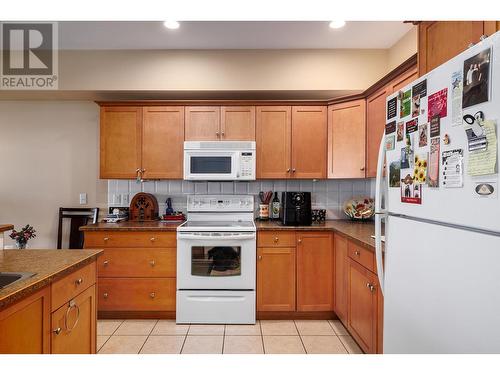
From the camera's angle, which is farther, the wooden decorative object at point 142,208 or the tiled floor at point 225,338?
the wooden decorative object at point 142,208

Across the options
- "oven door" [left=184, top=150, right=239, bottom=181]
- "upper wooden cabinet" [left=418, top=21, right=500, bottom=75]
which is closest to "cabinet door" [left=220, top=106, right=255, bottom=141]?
"oven door" [left=184, top=150, right=239, bottom=181]

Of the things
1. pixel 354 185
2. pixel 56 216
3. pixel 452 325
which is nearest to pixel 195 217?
pixel 56 216

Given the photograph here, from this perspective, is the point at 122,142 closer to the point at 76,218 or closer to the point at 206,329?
the point at 76,218

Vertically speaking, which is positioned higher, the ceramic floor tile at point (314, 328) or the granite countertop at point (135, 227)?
the granite countertop at point (135, 227)

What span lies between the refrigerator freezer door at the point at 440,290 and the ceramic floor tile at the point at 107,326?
228 cm

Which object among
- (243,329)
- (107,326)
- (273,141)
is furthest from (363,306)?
(107,326)

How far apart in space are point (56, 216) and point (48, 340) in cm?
268

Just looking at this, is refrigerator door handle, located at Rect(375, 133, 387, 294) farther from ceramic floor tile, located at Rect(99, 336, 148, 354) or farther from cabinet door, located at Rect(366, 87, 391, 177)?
ceramic floor tile, located at Rect(99, 336, 148, 354)

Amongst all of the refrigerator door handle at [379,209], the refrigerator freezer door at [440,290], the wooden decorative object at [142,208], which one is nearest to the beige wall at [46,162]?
the wooden decorative object at [142,208]

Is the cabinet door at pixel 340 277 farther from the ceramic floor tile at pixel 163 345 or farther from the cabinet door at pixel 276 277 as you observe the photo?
the ceramic floor tile at pixel 163 345

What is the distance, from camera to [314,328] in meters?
2.75

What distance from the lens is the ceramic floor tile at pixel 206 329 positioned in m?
2.64

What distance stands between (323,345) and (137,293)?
173cm

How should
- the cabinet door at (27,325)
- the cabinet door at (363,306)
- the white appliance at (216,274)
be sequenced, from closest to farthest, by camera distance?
1. the cabinet door at (27,325)
2. the cabinet door at (363,306)
3. the white appliance at (216,274)
